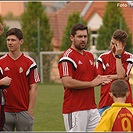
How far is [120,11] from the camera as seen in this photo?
109 feet

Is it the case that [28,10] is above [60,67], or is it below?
above

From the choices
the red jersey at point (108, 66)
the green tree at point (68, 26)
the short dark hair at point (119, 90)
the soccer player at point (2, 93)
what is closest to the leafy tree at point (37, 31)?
the green tree at point (68, 26)

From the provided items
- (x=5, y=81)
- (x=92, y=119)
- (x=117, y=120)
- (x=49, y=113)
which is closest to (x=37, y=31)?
(x=49, y=113)

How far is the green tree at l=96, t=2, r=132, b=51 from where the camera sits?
32094 mm

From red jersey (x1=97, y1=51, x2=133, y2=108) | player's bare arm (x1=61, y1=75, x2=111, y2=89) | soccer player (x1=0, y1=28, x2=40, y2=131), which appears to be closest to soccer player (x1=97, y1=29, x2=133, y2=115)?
red jersey (x1=97, y1=51, x2=133, y2=108)

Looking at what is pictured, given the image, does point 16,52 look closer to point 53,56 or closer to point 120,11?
point 53,56

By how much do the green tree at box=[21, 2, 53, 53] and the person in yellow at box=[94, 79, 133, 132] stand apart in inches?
1003

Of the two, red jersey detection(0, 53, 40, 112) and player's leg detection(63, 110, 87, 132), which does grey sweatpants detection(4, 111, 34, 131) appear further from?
player's leg detection(63, 110, 87, 132)

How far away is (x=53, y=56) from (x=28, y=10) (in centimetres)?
443

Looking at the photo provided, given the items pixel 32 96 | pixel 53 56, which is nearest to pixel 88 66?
pixel 32 96

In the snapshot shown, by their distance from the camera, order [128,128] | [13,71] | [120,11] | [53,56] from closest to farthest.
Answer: [128,128], [13,71], [53,56], [120,11]

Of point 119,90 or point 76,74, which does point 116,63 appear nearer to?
point 76,74

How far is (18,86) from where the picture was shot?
696 cm

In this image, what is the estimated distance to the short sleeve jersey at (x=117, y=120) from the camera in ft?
18.5
